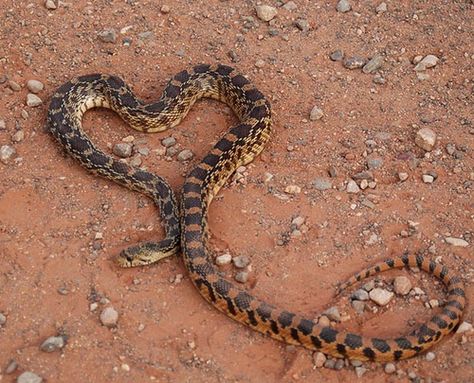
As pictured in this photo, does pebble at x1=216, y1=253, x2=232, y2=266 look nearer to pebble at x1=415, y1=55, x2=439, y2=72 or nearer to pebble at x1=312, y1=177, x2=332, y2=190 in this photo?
pebble at x1=312, y1=177, x2=332, y2=190

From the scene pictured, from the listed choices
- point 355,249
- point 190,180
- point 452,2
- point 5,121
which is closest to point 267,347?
point 355,249

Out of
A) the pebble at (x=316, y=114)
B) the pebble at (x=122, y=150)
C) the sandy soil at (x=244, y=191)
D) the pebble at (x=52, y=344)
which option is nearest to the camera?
the pebble at (x=52, y=344)

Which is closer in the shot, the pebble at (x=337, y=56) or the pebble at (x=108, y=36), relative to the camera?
the pebble at (x=337, y=56)

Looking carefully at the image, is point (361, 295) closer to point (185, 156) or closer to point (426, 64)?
point (185, 156)

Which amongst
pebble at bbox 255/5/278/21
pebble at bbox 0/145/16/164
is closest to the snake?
pebble at bbox 0/145/16/164

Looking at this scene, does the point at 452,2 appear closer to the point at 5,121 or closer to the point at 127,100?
the point at 127,100

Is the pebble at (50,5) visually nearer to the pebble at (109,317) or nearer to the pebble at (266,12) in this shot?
the pebble at (266,12)

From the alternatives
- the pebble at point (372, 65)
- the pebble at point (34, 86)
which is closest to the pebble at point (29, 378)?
the pebble at point (34, 86)
